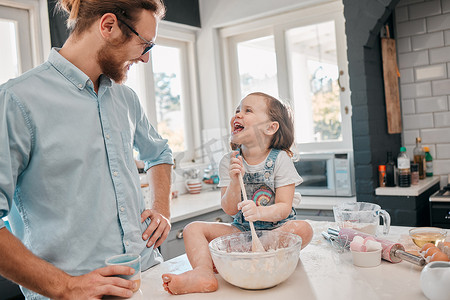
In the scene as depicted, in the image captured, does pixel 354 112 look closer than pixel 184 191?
Yes

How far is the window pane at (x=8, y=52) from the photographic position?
276 cm

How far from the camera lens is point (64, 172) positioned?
1.17 m

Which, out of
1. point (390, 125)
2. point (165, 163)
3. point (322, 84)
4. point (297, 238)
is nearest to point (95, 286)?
point (297, 238)

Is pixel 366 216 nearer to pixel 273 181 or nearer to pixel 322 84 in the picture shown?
pixel 273 181

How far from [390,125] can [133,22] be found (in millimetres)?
2332

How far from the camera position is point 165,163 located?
1614 millimetres

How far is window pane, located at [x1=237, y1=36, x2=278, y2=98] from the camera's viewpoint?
4.00 meters

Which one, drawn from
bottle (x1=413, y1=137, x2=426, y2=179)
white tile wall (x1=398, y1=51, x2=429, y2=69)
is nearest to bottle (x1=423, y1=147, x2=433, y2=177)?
bottle (x1=413, y1=137, x2=426, y2=179)

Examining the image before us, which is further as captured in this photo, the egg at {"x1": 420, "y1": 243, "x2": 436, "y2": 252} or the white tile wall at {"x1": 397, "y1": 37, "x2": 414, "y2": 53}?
the white tile wall at {"x1": 397, "y1": 37, "x2": 414, "y2": 53}

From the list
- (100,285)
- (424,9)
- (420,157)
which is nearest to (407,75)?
(424,9)

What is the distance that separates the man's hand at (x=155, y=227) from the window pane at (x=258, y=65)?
8.86 feet

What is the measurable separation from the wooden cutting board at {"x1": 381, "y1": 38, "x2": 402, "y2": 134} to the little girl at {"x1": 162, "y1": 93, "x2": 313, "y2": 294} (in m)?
1.77

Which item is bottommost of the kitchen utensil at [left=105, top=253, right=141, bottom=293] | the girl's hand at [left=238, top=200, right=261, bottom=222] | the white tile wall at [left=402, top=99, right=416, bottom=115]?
the kitchen utensil at [left=105, top=253, right=141, bottom=293]

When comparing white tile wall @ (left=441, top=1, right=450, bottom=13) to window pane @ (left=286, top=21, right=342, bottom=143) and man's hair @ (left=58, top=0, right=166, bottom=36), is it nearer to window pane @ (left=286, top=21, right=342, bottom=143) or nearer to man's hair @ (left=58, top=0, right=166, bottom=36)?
window pane @ (left=286, top=21, right=342, bottom=143)
